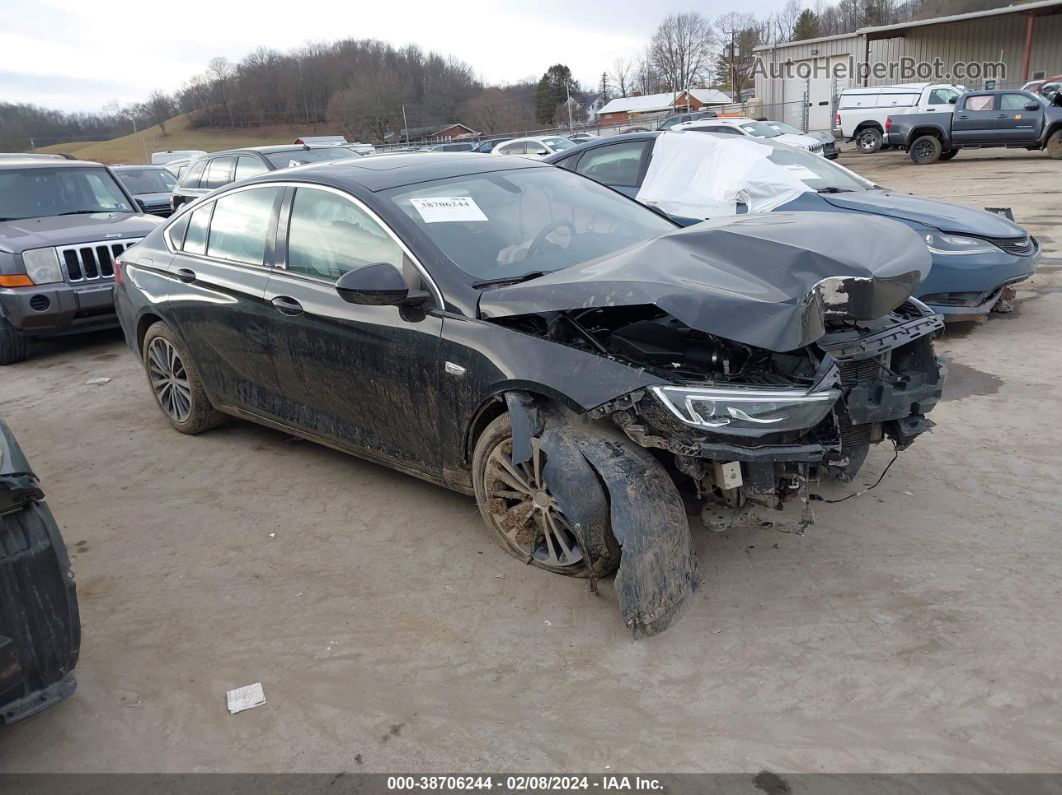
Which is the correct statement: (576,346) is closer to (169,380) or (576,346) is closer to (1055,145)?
(169,380)

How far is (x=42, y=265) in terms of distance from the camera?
24.9ft

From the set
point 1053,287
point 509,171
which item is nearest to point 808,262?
point 509,171

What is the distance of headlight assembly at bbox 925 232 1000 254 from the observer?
6445mm

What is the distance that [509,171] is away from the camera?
4492 millimetres

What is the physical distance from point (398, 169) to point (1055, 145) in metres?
22.2

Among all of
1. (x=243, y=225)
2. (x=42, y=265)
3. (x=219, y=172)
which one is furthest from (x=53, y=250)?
(x=219, y=172)

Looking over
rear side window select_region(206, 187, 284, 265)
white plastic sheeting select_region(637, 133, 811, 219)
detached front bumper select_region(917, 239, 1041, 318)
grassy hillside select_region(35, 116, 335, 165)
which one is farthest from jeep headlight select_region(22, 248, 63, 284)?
grassy hillside select_region(35, 116, 335, 165)

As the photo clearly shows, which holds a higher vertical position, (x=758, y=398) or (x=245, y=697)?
(x=758, y=398)

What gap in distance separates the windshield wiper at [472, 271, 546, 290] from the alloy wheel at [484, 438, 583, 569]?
2.32ft

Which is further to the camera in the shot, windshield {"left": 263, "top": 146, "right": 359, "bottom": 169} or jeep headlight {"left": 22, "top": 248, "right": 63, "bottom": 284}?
windshield {"left": 263, "top": 146, "right": 359, "bottom": 169}

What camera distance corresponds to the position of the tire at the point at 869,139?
26.2 m

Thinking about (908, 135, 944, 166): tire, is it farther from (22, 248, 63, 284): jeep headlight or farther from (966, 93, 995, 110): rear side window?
(22, 248, 63, 284): jeep headlight

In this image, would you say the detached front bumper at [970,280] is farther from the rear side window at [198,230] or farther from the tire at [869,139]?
the tire at [869,139]

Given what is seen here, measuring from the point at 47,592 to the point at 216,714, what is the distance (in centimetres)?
75
